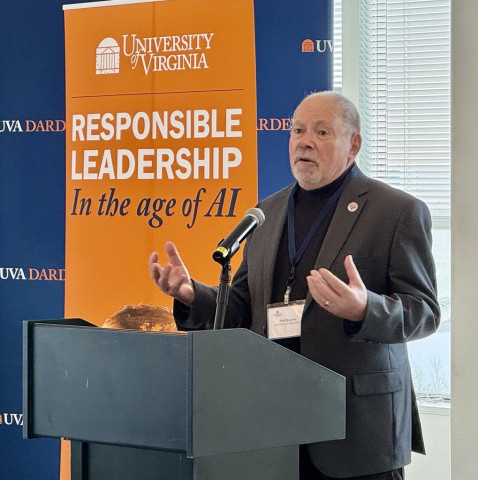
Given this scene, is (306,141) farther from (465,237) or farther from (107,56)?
(107,56)

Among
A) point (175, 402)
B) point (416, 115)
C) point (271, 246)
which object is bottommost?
point (175, 402)

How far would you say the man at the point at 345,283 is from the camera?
2.21 metres

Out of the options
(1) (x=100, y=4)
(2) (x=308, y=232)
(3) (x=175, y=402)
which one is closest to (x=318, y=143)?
(2) (x=308, y=232)

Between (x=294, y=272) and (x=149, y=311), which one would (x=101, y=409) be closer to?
(x=294, y=272)

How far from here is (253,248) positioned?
2.61 m

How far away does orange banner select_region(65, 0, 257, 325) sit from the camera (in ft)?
11.4

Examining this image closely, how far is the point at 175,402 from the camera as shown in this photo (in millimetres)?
1543

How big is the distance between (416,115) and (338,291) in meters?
2.00

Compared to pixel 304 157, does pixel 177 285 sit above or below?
below

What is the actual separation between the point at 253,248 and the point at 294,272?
218mm

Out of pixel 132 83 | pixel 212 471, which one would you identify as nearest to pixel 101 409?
pixel 212 471

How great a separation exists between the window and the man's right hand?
1.67 metres

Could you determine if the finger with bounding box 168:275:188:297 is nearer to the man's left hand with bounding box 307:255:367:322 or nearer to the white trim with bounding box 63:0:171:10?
the man's left hand with bounding box 307:255:367:322

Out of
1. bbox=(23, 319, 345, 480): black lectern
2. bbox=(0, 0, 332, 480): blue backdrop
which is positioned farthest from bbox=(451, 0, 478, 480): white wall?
bbox=(0, 0, 332, 480): blue backdrop
